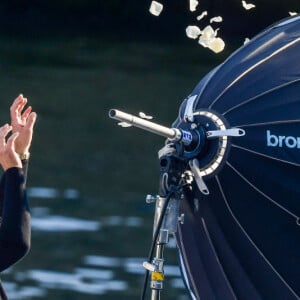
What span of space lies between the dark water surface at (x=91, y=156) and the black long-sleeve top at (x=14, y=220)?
328 centimetres

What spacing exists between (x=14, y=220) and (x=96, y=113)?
9.32m

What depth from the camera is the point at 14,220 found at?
292 cm

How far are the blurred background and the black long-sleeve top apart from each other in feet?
10.7

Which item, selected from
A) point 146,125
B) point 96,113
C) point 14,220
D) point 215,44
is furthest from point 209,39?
point 96,113

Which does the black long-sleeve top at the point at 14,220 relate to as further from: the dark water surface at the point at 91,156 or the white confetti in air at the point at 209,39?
the dark water surface at the point at 91,156

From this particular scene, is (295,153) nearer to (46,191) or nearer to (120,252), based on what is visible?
(120,252)

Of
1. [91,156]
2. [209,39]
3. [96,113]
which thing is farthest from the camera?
[96,113]

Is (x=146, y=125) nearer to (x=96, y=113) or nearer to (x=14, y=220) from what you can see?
(x=14, y=220)

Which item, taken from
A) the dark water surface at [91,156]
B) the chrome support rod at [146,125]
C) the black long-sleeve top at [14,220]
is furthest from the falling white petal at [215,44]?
the dark water surface at [91,156]

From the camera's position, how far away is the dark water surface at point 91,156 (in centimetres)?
670

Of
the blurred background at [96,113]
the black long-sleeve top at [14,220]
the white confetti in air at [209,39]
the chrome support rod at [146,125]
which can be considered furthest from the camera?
the blurred background at [96,113]

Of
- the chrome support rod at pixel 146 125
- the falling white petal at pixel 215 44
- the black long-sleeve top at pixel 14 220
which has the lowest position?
the black long-sleeve top at pixel 14 220

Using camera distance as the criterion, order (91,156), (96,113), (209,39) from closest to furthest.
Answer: (209,39) < (91,156) < (96,113)

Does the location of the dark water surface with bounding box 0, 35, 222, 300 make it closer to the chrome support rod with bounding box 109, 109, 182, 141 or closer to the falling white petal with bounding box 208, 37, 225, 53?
the falling white petal with bounding box 208, 37, 225, 53
